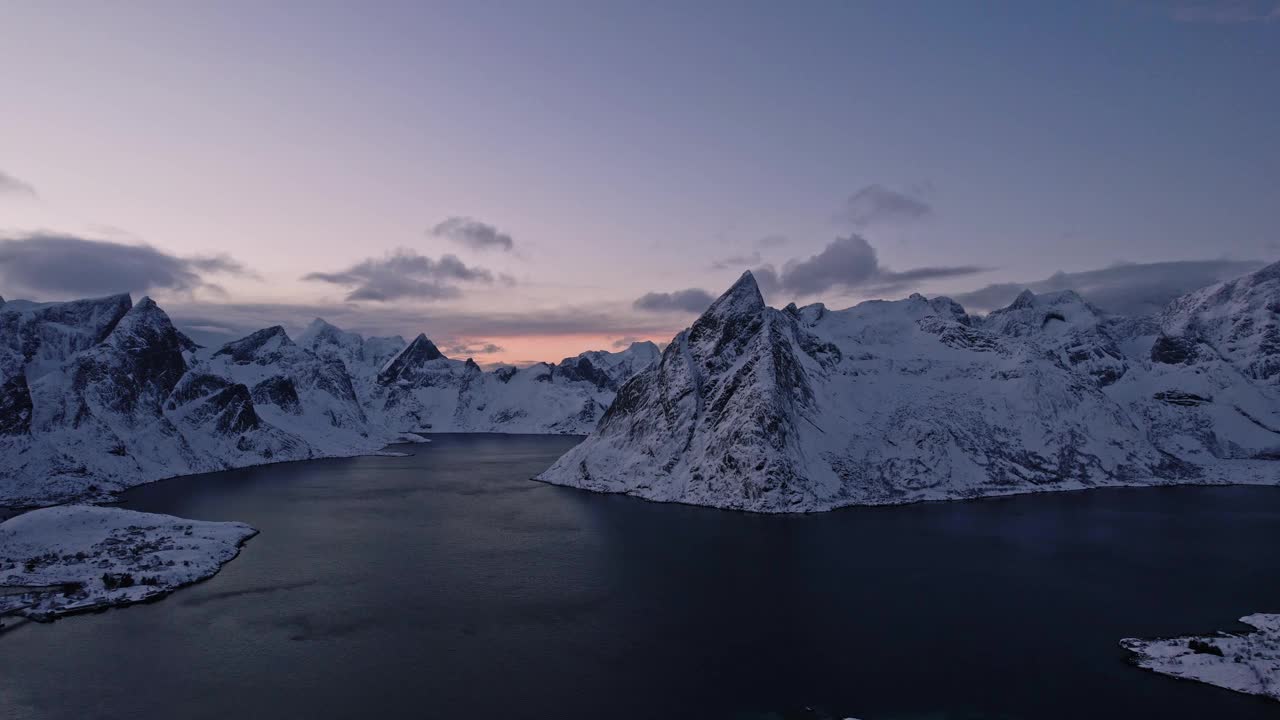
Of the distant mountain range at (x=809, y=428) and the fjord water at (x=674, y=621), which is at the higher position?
the distant mountain range at (x=809, y=428)

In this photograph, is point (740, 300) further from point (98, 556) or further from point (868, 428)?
point (98, 556)

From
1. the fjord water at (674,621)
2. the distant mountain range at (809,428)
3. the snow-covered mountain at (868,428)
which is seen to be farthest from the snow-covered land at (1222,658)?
the distant mountain range at (809,428)

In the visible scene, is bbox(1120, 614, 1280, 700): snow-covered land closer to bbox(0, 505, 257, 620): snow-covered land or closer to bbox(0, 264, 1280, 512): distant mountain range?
bbox(0, 264, 1280, 512): distant mountain range

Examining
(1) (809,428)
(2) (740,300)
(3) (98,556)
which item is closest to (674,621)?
(3) (98,556)

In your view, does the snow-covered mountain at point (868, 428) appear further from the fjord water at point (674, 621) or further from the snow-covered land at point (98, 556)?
the snow-covered land at point (98, 556)

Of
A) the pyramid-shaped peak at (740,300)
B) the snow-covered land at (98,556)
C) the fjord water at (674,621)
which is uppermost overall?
the pyramid-shaped peak at (740,300)

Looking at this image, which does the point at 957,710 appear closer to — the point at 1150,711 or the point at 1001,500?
the point at 1150,711
